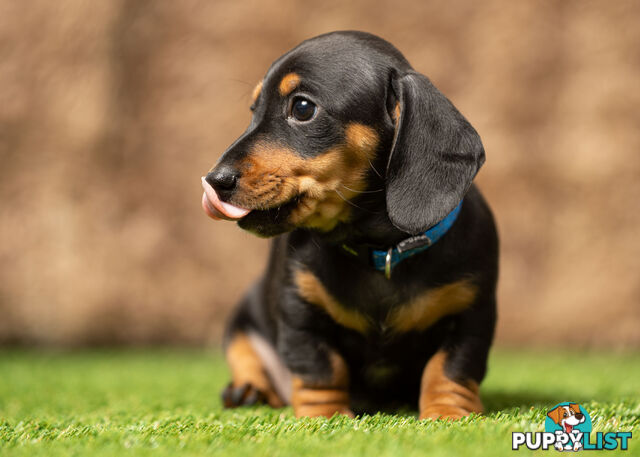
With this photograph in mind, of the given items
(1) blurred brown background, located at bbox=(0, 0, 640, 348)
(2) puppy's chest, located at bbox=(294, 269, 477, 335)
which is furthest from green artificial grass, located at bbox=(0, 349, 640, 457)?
(1) blurred brown background, located at bbox=(0, 0, 640, 348)

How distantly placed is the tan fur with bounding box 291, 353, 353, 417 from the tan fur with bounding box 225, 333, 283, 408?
0.47 m

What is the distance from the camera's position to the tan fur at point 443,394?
2096 mm

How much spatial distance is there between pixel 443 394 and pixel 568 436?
51 cm

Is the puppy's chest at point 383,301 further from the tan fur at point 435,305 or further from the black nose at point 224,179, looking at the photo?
the black nose at point 224,179

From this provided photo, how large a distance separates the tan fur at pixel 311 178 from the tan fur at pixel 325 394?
0.50 m

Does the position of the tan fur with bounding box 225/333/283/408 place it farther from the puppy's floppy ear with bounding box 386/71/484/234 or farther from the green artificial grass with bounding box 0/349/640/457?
the puppy's floppy ear with bounding box 386/71/484/234

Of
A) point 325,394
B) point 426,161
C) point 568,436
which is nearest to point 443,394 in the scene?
point 325,394

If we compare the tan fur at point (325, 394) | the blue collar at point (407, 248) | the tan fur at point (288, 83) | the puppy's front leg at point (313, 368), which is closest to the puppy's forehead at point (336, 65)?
the tan fur at point (288, 83)

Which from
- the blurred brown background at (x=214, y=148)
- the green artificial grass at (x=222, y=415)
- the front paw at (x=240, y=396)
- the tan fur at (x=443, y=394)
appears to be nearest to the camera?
the green artificial grass at (x=222, y=415)

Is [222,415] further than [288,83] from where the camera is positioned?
Yes

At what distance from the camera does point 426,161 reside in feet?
6.73

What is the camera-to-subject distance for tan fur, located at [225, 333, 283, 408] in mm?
2781

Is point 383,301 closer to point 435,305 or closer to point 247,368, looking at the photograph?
point 435,305

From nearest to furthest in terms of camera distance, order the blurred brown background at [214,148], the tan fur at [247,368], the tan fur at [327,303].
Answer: the tan fur at [327,303] → the tan fur at [247,368] → the blurred brown background at [214,148]
